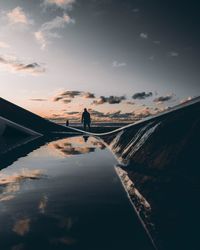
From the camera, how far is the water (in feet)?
12.6

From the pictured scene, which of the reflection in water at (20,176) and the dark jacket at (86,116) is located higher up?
the dark jacket at (86,116)

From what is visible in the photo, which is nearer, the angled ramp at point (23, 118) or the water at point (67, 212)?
the water at point (67, 212)

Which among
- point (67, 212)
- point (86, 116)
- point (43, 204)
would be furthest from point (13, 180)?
point (86, 116)

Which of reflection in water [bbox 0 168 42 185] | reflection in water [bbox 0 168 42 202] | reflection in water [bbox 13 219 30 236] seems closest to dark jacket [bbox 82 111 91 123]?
reflection in water [bbox 0 168 42 202]

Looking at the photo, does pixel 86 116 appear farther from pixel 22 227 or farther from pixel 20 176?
pixel 22 227

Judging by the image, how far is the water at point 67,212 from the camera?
3826 millimetres

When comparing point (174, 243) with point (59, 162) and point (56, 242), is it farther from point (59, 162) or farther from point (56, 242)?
point (59, 162)

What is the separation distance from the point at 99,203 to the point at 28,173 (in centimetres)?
409

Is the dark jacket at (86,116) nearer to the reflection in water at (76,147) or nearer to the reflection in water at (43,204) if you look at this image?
the reflection in water at (76,147)

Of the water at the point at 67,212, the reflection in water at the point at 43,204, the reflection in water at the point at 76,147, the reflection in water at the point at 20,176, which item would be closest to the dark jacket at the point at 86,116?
the reflection in water at the point at 76,147

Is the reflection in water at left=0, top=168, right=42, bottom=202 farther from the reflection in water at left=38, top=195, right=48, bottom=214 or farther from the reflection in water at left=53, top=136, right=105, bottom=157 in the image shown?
the reflection in water at left=53, top=136, right=105, bottom=157

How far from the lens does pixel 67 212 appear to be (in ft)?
16.8

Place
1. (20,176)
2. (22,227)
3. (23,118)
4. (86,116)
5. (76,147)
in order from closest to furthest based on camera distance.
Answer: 1. (22,227)
2. (20,176)
3. (76,147)
4. (86,116)
5. (23,118)

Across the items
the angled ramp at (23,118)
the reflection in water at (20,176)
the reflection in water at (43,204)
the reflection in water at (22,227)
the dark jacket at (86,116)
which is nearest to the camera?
the reflection in water at (22,227)
